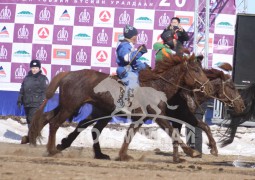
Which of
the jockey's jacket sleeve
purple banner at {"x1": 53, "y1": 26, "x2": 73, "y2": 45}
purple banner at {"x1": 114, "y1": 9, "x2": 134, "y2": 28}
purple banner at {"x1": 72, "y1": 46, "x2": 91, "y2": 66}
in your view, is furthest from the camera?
purple banner at {"x1": 53, "y1": 26, "x2": 73, "y2": 45}

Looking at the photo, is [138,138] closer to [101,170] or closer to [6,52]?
[6,52]

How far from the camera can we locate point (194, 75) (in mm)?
12539

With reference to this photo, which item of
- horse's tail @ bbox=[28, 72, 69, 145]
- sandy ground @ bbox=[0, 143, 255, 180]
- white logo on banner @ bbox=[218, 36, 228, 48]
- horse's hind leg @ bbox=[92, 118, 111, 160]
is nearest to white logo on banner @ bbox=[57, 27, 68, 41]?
white logo on banner @ bbox=[218, 36, 228, 48]

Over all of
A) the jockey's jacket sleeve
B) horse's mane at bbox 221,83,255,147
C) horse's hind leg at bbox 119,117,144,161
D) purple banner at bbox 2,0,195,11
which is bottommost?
horse's hind leg at bbox 119,117,144,161

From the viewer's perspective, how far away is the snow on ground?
54.7 ft

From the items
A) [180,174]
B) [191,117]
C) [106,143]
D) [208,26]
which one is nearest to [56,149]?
[191,117]

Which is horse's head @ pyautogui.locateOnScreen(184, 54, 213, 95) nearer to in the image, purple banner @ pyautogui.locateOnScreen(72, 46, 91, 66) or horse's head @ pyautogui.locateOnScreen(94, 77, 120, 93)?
horse's head @ pyautogui.locateOnScreen(94, 77, 120, 93)

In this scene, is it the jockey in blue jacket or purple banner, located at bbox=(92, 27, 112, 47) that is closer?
the jockey in blue jacket

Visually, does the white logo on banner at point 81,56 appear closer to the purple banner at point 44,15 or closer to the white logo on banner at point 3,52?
the purple banner at point 44,15

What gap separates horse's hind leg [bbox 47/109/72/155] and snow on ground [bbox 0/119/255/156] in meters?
3.71

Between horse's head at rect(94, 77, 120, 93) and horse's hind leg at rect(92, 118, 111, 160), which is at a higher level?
horse's head at rect(94, 77, 120, 93)

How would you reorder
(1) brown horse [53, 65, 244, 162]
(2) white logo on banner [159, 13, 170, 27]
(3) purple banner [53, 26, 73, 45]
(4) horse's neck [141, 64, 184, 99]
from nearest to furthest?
1. (4) horse's neck [141, 64, 184, 99]
2. (1) brown horse [53, 65, 244, 162]
3. (2) white logo on banner [159, 13, 170, 27]
4. (3) purple banner [53, 26, 73, 45]

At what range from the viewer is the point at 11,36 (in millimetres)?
20266

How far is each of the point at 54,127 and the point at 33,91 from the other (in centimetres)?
404
